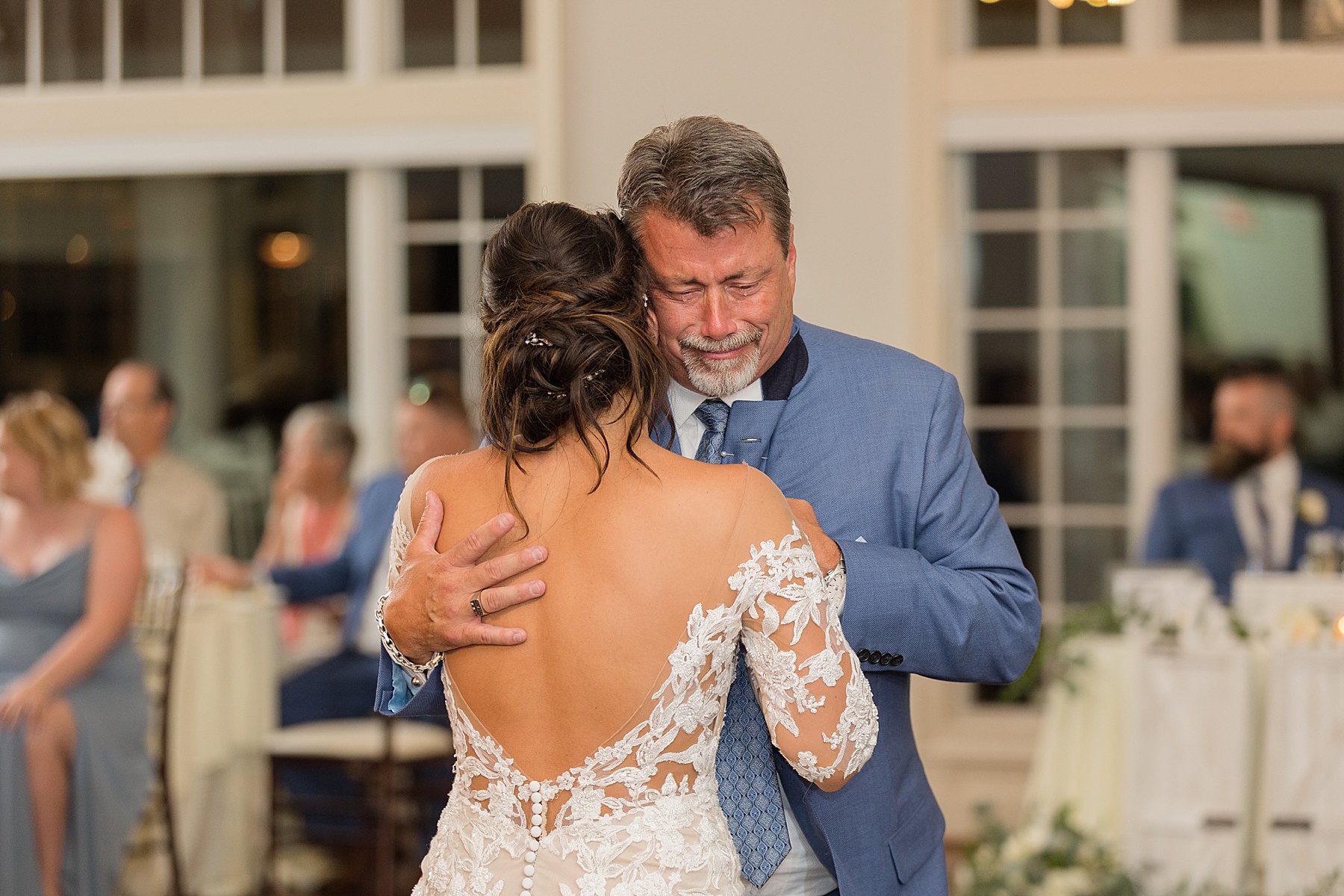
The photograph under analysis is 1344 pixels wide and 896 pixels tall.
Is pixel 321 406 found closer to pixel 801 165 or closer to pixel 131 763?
pixel 131 763

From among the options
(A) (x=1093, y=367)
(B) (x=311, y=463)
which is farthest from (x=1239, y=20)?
(B) (x=311, y=463)

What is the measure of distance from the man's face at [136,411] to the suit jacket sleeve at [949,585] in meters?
4.10

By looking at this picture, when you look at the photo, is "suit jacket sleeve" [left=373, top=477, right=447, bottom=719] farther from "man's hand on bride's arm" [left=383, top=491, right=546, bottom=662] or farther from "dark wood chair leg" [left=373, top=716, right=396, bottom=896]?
"dark wood chair leg" [left=373, top=716, right=396, bottom=896]

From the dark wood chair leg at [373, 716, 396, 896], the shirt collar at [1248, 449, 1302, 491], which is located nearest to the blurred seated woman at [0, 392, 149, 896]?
the dark wood chair leg at [373, 716, 396, 896]

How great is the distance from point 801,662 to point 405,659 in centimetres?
49

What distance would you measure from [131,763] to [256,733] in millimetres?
496


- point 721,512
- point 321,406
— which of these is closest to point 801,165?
point 321,406

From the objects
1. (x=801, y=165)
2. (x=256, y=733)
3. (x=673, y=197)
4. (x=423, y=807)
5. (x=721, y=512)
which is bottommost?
(x=423, y=807)

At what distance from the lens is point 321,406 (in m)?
5.38

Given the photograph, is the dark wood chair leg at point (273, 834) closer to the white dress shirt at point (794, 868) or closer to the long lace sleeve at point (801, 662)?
the white dress shirt at point (794, 868)

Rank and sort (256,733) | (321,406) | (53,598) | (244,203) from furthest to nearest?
(244,203)
(321,406)
(256,733)
(53,598)

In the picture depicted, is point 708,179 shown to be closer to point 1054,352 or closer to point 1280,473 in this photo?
point 1054,352

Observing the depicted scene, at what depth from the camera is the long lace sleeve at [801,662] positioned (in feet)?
4.68

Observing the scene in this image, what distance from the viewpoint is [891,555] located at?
1605mm
